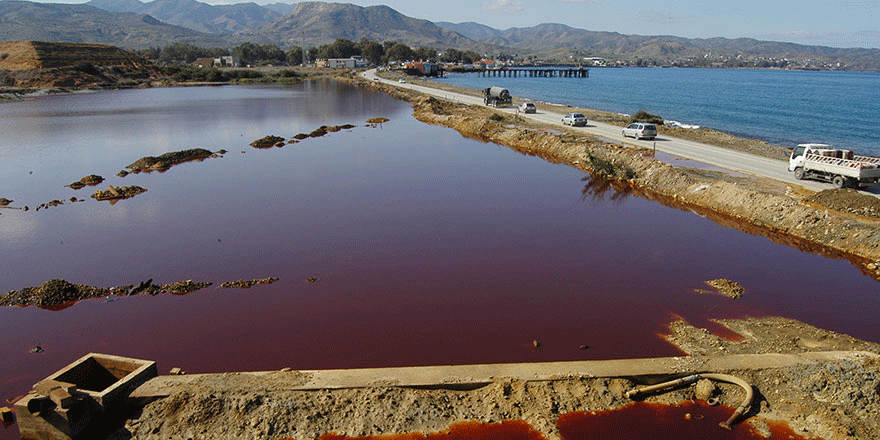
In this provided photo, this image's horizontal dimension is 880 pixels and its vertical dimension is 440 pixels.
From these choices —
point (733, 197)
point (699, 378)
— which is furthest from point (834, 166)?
point (699, 378)

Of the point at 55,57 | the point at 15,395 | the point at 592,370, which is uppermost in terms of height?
the point at 55,57

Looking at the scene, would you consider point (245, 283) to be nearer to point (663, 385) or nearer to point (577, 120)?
point (663, 385)

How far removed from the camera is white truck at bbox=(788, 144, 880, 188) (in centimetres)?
2650

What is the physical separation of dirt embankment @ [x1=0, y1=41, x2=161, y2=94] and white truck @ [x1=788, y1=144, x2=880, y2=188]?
124467mm

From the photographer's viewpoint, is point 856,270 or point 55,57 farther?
point 55,57

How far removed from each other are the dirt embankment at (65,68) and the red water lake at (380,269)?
93242 millimetres

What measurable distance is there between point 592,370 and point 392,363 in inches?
207

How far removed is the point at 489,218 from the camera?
26234 millimetres

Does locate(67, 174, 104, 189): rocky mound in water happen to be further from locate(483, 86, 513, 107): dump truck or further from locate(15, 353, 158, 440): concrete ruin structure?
locate(483, 86, 513, 107): dump truck

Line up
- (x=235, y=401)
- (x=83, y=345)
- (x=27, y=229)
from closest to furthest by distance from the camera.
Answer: (x=235, y=401)
(x=83, y=345)
(x=27, y=229)

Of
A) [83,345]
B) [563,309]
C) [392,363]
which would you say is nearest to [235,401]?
[392,363]

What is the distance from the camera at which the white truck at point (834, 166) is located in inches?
1043

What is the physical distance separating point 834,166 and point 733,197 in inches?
241

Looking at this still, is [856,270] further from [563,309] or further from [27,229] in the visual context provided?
[27,229]
